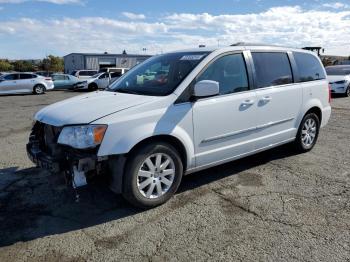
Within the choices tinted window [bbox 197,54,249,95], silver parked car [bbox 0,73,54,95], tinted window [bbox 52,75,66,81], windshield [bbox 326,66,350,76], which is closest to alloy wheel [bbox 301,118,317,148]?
tinted window [bbox 197,54,249,95]

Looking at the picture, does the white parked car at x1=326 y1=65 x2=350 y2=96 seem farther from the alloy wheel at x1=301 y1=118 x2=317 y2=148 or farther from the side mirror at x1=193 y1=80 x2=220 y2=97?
the side mirror at x1=193 y1=80 x2=220 y2=97

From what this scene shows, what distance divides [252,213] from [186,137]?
1.13 m

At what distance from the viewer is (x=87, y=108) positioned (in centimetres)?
412

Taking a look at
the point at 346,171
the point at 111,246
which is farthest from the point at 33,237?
the point at 346,171

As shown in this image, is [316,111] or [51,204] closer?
[51,204]

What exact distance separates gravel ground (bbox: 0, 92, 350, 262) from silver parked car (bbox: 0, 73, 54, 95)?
1841 centimetres

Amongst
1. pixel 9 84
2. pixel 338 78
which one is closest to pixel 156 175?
pixel 338 78

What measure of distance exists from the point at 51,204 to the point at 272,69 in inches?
141

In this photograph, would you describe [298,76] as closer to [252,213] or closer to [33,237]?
[252,213]

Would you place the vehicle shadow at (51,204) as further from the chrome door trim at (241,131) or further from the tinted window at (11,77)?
the tinted window at (11,77)

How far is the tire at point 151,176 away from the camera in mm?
3879

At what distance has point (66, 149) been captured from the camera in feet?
12.6

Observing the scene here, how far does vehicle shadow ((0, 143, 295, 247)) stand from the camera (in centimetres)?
373

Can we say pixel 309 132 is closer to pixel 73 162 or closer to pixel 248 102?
pixel 248 102
